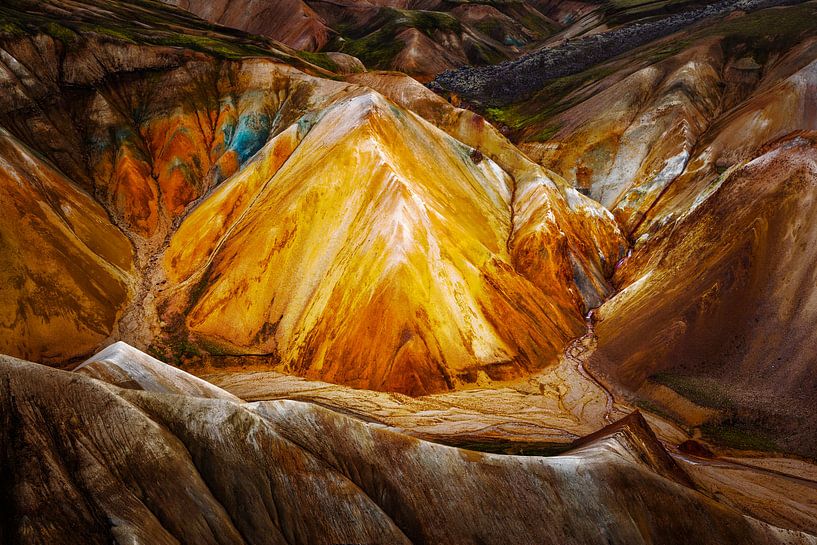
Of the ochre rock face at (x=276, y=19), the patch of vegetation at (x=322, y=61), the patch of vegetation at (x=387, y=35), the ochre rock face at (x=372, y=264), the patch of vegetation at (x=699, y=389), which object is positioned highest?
the ochre rock face at (x=276, y=19)

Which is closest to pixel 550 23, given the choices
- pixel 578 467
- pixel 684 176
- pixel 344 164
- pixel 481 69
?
pixel 481 69

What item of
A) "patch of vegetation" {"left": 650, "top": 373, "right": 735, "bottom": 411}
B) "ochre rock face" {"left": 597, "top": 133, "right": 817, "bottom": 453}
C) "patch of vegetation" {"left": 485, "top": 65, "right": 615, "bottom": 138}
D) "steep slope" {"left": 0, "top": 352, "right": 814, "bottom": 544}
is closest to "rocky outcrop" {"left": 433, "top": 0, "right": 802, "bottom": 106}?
"patch of vegetation" {"left": 485, "top": 65, "right": 615, "bottom": 138}

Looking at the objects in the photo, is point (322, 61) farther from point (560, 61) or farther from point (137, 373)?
point (137, 373)

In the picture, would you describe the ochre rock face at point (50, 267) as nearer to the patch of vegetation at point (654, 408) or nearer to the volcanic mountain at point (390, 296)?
the volcanic mountain at point (390, 296)

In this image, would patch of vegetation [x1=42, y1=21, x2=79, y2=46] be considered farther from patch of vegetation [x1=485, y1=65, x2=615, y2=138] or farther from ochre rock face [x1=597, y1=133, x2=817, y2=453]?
ochre rock face [x1=597, y1=133, x2=817, y2=453]

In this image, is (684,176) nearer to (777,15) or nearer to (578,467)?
(777,15)

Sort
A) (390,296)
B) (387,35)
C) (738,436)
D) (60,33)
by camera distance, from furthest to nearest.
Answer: (387,35), (60,33), (390,296), (738,436)

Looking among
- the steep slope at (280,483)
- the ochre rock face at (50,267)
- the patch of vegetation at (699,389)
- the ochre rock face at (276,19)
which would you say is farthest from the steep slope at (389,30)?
the steep slope at (280,483)

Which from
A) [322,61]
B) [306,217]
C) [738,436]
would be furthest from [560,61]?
[738,436]

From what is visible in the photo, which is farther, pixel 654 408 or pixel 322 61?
pixel 322 61
